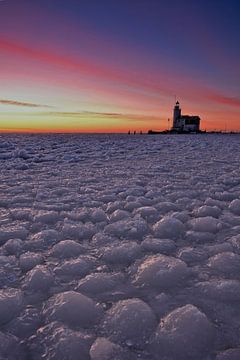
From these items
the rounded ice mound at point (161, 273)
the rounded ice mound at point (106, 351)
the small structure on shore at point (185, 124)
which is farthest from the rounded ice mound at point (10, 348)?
the small structure on shore at point (185, 124)

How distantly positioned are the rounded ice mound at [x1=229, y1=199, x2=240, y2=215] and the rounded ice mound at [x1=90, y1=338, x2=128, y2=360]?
2.79m

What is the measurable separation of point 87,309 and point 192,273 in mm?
901

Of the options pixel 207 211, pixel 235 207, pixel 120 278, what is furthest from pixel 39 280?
pixel 235 207

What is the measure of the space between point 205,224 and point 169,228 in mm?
430

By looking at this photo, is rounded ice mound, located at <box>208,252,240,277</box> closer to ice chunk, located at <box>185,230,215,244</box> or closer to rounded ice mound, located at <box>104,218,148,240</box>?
ice chunk, located at <box>185,230,215,244</box>

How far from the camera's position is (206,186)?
18.0ft

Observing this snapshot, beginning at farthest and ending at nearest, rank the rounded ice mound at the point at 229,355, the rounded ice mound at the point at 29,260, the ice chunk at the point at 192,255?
the ice chunk at the point at 192,255
the rounded ice mound at the point at 29,260
the rounded ice mound at the point at 229,355

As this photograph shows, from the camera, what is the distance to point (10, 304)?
6.37ft

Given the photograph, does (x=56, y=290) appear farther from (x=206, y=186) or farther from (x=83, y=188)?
(x=206, y=186)

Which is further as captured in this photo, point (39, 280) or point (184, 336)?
point (39, 280)

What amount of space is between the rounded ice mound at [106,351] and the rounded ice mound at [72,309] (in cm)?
19

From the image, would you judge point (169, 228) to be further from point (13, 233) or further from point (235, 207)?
point (13, 233)

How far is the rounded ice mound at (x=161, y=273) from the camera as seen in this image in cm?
221

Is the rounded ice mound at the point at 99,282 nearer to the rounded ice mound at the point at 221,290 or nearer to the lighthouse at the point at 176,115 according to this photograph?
the rounded ice mound at the point at 221,290
